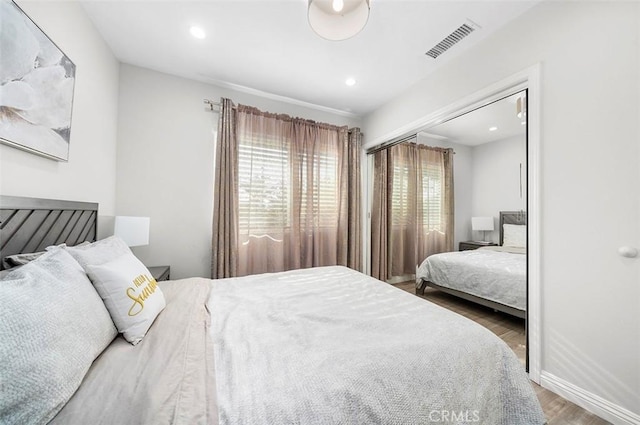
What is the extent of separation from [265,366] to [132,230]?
6.45 feet

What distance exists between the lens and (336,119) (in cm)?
354

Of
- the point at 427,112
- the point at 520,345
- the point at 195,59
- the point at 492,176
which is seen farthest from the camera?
the point at 427,112

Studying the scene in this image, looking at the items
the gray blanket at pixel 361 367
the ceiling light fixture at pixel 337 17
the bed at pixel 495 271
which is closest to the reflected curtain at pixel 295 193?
the bed at pixel 495 271

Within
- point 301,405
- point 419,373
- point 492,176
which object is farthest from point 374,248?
point 301,405

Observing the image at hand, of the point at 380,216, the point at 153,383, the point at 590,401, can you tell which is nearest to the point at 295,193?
the point at 380,216

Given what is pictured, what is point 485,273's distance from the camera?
213 centimetres

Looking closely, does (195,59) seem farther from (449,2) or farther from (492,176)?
(492,176)

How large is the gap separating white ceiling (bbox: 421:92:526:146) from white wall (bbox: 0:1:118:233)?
10.2 feet

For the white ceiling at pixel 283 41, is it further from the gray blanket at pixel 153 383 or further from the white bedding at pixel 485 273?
the gray blanket at pixel 153 383

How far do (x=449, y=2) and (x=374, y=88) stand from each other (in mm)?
1181

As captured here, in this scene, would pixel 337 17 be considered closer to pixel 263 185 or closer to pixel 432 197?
pixel 263 185

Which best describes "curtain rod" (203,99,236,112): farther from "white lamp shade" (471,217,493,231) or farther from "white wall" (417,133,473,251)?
"white lamp shade" (471,217,493,231)

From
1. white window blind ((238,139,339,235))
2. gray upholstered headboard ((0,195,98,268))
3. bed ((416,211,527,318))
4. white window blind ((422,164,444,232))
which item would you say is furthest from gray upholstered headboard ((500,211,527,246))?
gray upholstered headboard ((0,195,98,268))

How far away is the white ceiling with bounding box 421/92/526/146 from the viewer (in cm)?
185
